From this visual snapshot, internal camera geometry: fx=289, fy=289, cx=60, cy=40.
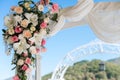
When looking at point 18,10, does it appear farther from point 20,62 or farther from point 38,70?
point 38,70

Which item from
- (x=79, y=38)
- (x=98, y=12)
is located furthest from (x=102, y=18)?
(x=79, y=38)

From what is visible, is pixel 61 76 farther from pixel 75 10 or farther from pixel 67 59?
pixel 75 10

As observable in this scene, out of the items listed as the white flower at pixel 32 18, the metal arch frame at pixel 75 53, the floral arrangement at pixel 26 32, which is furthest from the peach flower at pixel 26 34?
the metal arch frame at pixel 75 53

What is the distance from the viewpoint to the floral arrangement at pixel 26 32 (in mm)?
2779

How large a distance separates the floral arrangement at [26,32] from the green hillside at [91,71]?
1.09 meters

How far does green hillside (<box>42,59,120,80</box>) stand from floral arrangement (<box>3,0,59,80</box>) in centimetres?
109

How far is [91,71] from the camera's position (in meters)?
3.77

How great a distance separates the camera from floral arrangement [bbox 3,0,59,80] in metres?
2.78

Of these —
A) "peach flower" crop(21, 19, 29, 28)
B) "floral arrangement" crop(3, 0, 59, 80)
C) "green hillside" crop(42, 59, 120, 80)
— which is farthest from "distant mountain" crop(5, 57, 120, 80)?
"peach flower" crop(21, 19, 29, 28)

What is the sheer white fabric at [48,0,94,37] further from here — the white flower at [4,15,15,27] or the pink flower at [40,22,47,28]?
the white flower at [4,15,15,27]

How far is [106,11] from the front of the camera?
3080 millimetres

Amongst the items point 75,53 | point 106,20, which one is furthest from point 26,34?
point 75,53

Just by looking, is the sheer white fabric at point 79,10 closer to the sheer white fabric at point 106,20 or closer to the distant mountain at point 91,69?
the sheer white fabric at point 106,20

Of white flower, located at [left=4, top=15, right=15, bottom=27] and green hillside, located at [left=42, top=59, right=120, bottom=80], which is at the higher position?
white flower, located at [left=4, top=15, right=15, bottom=27]
